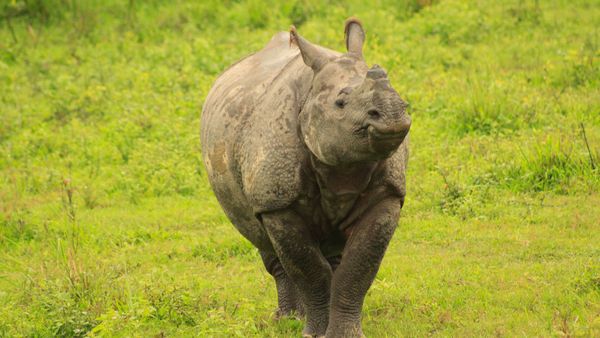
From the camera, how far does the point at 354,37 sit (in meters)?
5.66

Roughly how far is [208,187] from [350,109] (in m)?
5.25

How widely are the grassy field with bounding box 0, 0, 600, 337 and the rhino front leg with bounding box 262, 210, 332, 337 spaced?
0.35 metres

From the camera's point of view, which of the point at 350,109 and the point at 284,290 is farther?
the point at 284,290

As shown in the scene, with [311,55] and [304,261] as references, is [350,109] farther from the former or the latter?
[304,261]

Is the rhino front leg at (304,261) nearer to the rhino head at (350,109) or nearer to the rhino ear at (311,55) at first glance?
the rhino head at (350,109)

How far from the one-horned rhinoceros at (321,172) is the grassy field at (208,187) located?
548 millimetres

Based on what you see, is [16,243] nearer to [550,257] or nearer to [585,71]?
[550,257]

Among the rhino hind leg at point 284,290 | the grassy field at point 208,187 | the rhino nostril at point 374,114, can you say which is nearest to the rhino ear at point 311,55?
the rhino nostril at point 374,114

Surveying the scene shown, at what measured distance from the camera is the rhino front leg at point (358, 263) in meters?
5.61

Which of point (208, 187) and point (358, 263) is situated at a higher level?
point (358, 263)

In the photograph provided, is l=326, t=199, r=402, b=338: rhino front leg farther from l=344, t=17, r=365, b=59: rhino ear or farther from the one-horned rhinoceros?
l=344, t=17, r=365, b=59: rhino ear

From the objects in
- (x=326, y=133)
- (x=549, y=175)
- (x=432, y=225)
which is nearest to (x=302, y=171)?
(x=326, y=133)

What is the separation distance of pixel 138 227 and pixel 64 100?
13.1ft

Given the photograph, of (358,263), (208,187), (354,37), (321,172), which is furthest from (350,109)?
(208,187)
